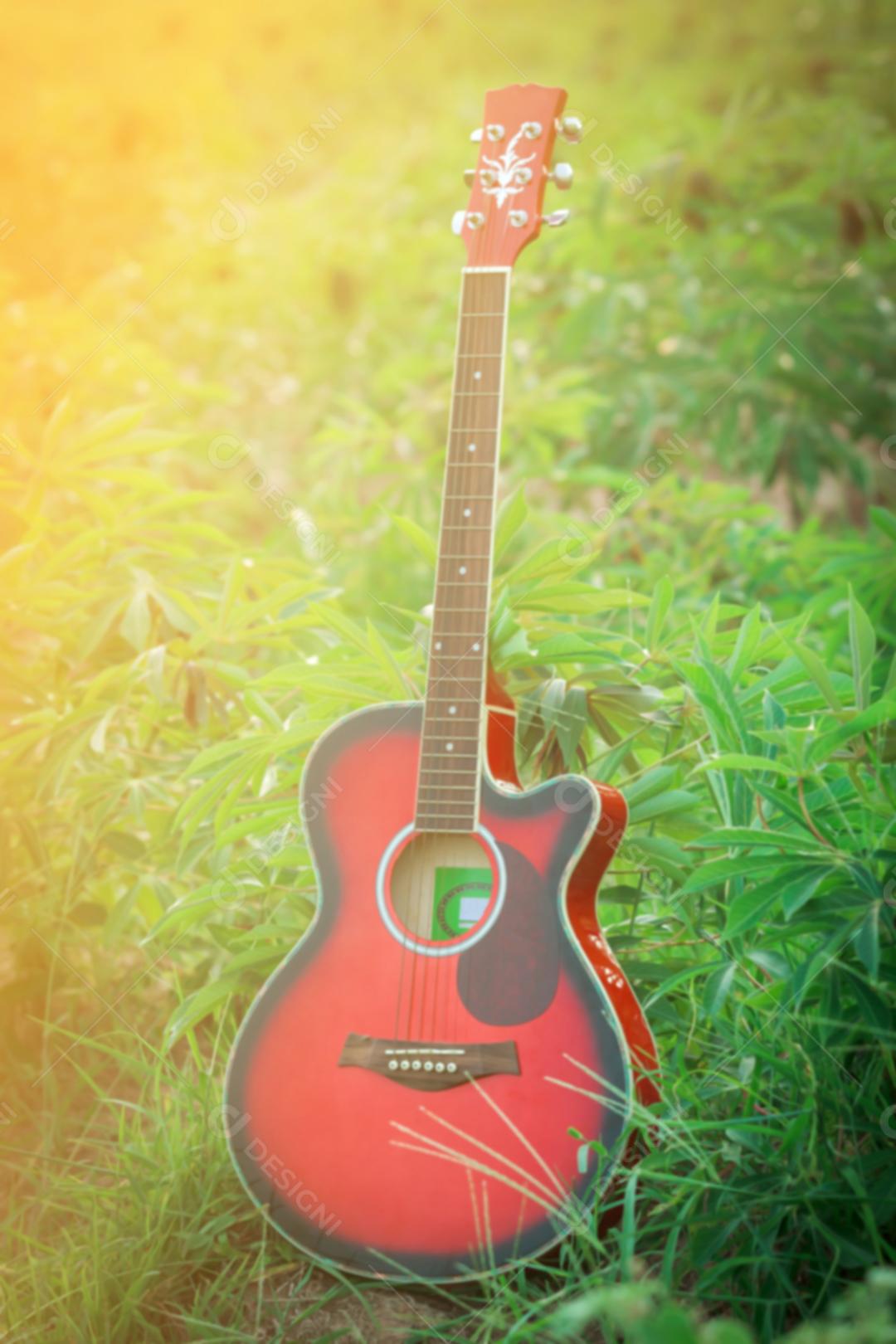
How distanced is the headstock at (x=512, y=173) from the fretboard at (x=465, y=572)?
0.05 m

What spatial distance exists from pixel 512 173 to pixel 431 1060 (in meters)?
1.14

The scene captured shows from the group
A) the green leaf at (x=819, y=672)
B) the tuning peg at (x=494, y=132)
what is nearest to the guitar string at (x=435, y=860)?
the tuning peg at (x=494, y=132)

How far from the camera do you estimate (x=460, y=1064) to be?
4.09 feet

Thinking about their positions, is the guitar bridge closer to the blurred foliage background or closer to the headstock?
the blurred foliage background

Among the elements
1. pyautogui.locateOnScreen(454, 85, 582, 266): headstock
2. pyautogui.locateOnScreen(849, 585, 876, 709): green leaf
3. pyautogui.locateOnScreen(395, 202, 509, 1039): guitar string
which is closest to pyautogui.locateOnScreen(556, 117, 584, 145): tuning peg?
pyautogui.locateOnScreen(454, 85, 582, 266): headstock

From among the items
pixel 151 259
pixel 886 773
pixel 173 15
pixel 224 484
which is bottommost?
pixel 886 773

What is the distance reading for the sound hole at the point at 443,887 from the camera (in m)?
1.34

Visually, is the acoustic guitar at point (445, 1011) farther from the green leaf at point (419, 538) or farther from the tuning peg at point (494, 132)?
the tuning peg at point (494, 132)

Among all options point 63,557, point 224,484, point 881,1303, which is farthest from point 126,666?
point 224,484

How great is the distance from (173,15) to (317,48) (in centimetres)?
67

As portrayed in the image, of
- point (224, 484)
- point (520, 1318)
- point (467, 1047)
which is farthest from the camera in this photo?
point (224, 484)

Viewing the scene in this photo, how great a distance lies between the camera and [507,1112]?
1.22 meters

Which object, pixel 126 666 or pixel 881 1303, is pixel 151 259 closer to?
pixel 126 666

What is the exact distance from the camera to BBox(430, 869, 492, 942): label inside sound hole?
134 centimetres
